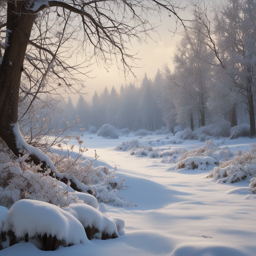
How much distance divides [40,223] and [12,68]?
187 cm

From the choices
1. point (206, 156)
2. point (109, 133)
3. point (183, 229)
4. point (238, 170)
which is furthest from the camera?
point (109, 133)

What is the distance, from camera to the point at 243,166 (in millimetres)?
5129

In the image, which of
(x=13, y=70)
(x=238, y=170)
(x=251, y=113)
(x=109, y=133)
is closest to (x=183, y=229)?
(x=13, y=70)

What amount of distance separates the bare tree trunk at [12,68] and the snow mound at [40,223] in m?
1.29

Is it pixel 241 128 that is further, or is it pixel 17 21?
pixel 241 128

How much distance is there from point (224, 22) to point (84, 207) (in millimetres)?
15920

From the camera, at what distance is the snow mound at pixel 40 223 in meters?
1.42

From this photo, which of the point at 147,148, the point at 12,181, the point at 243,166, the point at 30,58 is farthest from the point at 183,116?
the point at 12,181

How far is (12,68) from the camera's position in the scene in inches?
97.1

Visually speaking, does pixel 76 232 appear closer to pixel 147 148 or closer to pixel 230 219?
pixel 230 219

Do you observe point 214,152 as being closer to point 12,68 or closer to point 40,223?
point 12,68

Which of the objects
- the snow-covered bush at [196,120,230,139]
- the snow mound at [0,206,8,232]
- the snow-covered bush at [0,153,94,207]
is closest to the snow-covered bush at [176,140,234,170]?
the snow-covered bush at [0,153,94,207]

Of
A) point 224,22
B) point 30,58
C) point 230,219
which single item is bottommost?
point 230,219

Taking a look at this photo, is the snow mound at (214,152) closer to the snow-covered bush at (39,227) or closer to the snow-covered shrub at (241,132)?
the snow-covered shrub at (241,132)
